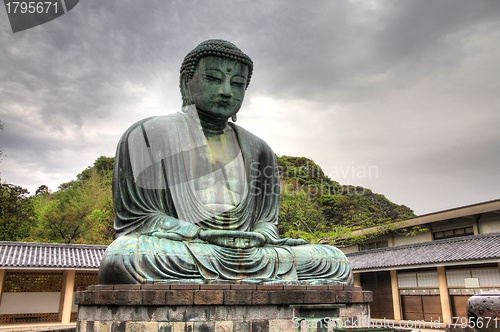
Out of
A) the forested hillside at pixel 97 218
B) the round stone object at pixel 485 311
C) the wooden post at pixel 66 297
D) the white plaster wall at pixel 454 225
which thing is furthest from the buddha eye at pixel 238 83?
the white plaster wall at pixel 454 225

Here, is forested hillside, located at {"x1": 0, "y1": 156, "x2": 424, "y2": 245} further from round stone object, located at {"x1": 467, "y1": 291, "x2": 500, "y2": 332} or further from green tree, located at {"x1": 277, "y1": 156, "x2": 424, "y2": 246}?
round stone object, located at {"x1": 467, "y1": 291, "x2": 500, "y2": 332}

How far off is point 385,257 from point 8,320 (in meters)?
15.9

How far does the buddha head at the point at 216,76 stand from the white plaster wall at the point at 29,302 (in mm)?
13578

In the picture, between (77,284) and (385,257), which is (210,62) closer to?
(77,284)

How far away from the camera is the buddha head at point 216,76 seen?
6.32m

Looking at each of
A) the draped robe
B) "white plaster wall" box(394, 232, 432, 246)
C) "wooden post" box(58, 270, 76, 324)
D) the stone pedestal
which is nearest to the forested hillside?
"white plaster wall" box(394, 232, 432, 246)

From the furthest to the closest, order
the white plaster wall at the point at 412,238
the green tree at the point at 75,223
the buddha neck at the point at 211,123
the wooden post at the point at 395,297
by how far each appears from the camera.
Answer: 1. the green tree at the point at 75,223
2. the white plaster wall at the point at 412,238
3. the wooden post at the point at 395,297
4. the buddha neck at the point at 211,123

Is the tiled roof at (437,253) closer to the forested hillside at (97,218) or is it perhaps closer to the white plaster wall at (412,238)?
the forested hillside at (97,218)

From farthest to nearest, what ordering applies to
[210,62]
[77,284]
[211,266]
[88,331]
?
[77,284], [210,62], [211,266], [88,331]

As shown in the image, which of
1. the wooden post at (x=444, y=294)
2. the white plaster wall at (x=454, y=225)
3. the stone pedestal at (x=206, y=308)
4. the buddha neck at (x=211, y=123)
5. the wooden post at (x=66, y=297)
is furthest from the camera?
the white plaster wall at (x=454, y=225)

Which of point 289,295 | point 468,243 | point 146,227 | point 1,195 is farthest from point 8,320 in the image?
point 468,243

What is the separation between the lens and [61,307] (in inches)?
642

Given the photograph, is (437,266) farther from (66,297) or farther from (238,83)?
(66,297)

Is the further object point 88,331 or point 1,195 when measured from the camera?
point 1,195
